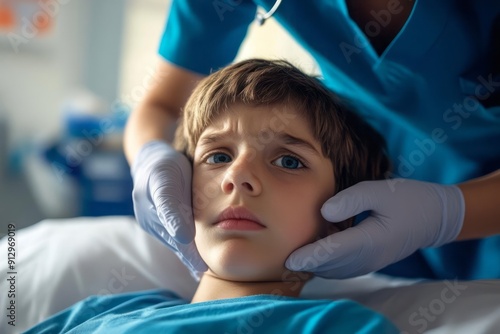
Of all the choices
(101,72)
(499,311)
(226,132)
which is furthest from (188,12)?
(101,72)

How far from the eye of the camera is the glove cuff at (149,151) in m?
1.15

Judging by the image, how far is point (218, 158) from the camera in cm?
104

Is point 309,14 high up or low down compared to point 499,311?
up

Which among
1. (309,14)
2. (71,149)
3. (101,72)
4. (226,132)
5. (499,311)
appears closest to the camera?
(499,311)

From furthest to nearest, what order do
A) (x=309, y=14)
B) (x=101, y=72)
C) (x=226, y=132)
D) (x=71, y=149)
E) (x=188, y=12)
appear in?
(x=101, y=72) < (x=71, y=149) < (x=188, y=12) < (x=309, y=14) < (x=226, y=132)

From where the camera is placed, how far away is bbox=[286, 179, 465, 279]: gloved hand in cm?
94

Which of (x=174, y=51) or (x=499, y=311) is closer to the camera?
(x=499, y=311)

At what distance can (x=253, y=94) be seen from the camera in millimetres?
1013

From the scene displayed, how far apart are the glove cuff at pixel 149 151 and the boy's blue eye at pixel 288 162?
0.78 ft

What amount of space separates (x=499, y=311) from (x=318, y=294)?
13.9 inches

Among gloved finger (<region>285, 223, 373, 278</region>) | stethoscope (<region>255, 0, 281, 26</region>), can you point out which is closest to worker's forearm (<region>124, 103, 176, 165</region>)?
stethoscope (<region>255, 0, 281, 26</region>)

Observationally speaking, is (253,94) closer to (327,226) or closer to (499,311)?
(327,226)

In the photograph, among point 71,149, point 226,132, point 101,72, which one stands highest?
point 226,132

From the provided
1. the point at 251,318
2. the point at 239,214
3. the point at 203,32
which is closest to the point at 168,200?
the point at 239,214
